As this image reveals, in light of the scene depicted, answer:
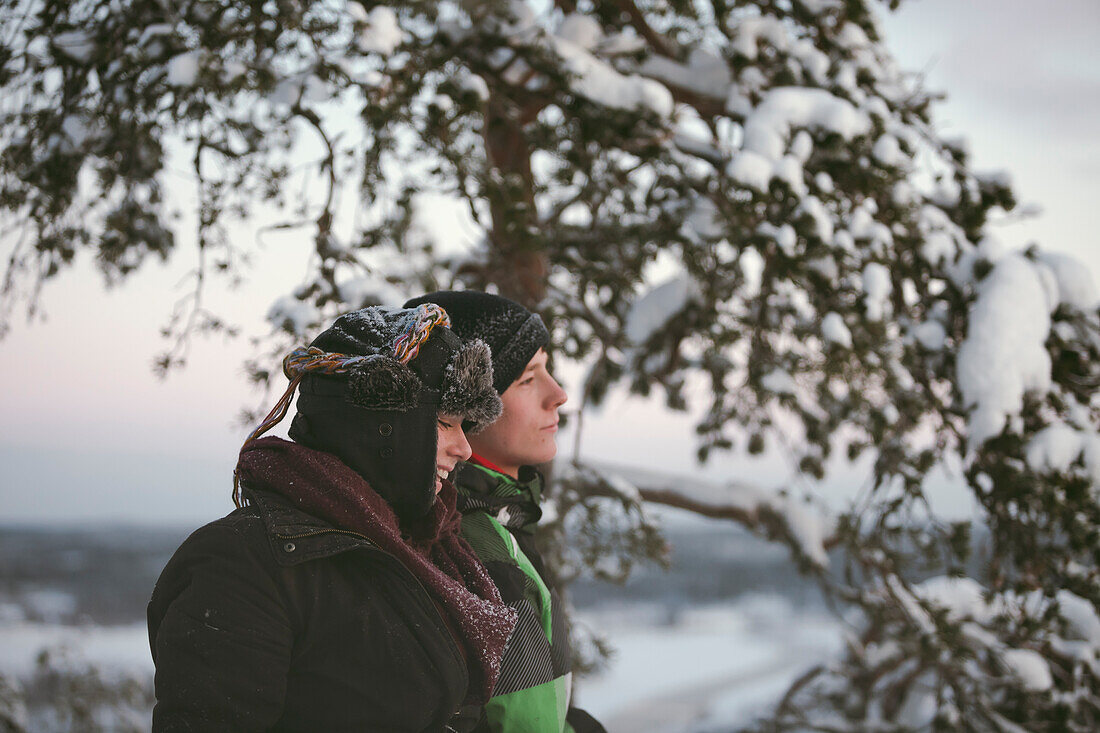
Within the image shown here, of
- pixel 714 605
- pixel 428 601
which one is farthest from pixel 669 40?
pixel 714 605

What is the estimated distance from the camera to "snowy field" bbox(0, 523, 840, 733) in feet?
19.1

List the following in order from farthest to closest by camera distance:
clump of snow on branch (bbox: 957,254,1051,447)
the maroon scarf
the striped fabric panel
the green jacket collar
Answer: clump of snow on branch (bbox: 957,254,1051,447) < the green jacket collar < the striped fabric panel < the maroon scarf

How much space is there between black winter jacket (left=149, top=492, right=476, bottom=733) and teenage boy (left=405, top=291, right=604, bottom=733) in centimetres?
34

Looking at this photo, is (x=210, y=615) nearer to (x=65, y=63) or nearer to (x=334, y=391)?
(x=334, y=391)

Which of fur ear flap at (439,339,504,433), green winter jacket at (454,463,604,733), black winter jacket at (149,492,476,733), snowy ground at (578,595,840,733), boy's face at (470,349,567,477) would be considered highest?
fur ear flap at (439,339,504,433)

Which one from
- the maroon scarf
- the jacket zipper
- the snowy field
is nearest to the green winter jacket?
the maroon scarf

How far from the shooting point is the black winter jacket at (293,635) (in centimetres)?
105

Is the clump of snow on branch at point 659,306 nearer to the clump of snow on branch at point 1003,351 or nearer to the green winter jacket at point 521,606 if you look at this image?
the clump of snow on branch at point 1003,351

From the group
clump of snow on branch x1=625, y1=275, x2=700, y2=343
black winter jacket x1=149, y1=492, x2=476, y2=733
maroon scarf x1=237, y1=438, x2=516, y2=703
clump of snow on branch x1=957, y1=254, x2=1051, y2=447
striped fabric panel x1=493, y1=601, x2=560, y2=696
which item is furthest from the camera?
clump of snow on branch x1=625, y1=275, x2=700, y2=343

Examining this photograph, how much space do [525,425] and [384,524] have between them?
2.37ft

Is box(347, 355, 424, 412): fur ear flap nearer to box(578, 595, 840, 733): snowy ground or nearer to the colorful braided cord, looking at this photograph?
the colorful braided cord

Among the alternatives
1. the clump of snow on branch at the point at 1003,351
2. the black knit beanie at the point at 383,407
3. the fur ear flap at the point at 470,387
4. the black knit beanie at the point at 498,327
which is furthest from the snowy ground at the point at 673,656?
the black knit beanie at the point at 383,407

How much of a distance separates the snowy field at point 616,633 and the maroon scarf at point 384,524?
7.54 feet

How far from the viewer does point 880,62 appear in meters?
4.62
